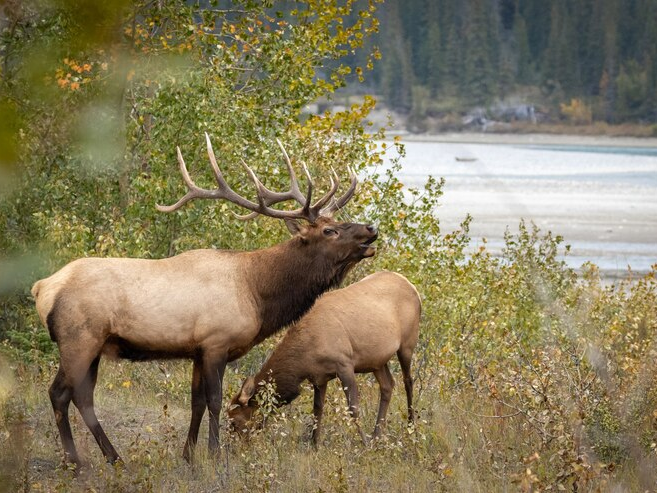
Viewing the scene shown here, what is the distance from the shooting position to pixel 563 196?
1959 inches

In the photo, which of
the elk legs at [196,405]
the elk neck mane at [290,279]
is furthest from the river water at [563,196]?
the elk legs at [196,405]

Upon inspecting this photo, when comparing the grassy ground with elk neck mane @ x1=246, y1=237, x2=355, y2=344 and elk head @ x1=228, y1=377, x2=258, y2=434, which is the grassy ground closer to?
elk head @ x1=228, y1=377, x2=258, y2=434

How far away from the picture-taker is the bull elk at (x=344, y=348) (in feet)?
25.2

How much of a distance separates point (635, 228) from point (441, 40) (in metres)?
104

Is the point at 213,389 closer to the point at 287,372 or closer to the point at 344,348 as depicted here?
the point at 287,372

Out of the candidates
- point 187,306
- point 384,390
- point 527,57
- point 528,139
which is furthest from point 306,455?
point 527,57

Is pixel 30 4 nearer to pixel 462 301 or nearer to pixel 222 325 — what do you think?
pixel 222 325

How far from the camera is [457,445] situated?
7.28m

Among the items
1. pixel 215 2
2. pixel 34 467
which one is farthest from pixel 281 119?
pixel 34 467

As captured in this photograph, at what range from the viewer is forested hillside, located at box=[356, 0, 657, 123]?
122375 mm

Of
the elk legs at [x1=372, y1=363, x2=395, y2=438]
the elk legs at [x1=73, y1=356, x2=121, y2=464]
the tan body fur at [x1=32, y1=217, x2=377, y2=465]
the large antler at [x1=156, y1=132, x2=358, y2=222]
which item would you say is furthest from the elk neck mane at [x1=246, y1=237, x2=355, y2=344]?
the elk legs at [x1=73, y1=356, x2=121, y2=464]

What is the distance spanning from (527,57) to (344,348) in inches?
5306

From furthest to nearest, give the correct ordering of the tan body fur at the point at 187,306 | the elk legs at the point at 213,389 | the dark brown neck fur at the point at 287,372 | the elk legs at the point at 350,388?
the dark brown neck fur at the point at 287,372, the elk legs at the point at 350,388, the elk legs at the point at 213,389, the tan body fur at the point at 187,306

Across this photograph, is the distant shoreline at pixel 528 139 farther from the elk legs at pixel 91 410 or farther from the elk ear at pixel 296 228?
A: the elk legs at pixel 91 410
